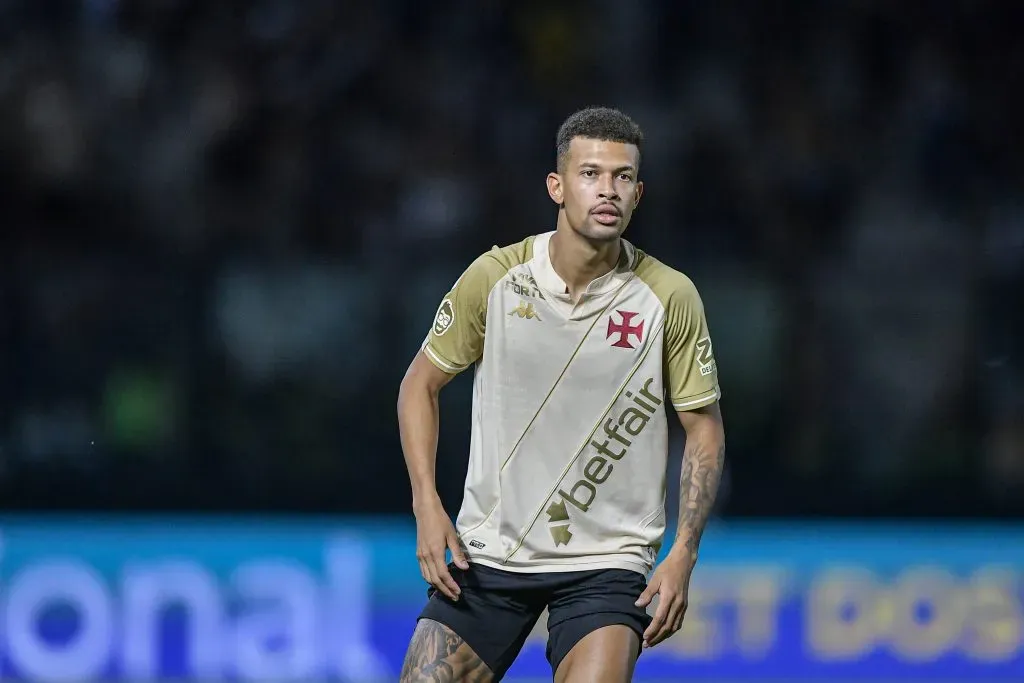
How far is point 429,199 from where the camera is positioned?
6.57m

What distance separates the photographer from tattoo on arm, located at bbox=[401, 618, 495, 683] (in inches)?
138

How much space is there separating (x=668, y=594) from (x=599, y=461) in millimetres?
375

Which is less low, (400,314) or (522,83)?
(522,83)

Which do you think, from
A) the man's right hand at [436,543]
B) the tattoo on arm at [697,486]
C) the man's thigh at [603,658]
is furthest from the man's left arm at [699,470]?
the man's right hand at [436,543]

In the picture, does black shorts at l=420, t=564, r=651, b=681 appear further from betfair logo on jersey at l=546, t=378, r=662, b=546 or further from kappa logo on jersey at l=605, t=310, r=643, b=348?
kappa logo on jersey at l=605, t=310, r=643, b=348

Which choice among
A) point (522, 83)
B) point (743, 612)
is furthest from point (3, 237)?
point (743, 612)

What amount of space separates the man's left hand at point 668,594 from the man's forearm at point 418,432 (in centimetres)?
54

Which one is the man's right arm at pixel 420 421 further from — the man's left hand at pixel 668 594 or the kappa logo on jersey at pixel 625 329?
the man's left hand at pixel 668 594

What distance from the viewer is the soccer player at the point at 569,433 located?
353cm

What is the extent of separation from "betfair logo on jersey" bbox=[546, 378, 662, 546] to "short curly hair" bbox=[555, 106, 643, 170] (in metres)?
0.55

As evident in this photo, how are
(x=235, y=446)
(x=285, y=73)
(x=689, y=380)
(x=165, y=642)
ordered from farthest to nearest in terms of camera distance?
(x=285, y=73) → (x=235, y=446) → (x=165, y=642) → (x=689, y=380)

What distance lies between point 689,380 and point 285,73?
12.1 ft

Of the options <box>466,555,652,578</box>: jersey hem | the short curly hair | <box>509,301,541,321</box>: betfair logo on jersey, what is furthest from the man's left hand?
the short curly hair

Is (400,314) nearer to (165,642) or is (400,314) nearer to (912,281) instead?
(165,642)
